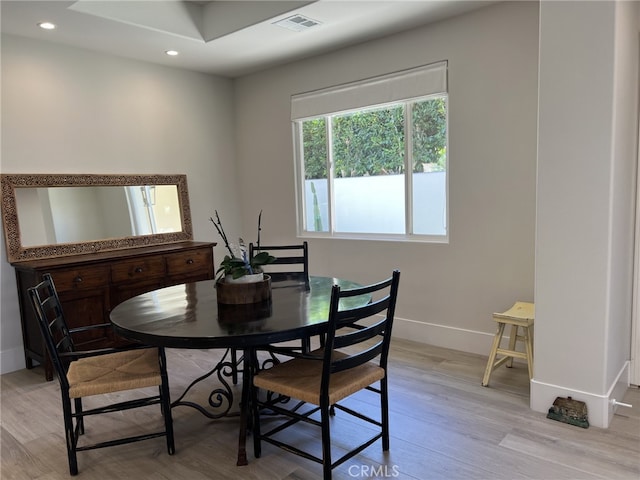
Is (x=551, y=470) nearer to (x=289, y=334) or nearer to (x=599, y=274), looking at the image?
(x=599, y=274)

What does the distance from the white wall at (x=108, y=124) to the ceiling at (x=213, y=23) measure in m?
0.21

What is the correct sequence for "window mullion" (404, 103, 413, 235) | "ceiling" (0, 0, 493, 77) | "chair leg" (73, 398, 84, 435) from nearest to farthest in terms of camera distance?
1. "chair leg" (73, 398, 84, 435)
2. "ceiling" (0, 0, 493, 77)
3. "window mullion" (404, 103, 413, 235)

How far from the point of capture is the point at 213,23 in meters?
3.72

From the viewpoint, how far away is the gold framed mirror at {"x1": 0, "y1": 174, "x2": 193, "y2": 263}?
3.59m

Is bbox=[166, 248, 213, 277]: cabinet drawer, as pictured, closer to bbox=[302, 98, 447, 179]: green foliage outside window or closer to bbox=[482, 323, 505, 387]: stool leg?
bbox=[302, 98, 447, 179]: green foliage outside window

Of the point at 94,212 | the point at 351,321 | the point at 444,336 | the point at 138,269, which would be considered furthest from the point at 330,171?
the point at 351,321

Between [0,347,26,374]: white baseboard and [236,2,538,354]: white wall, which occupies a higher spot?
[236,2,538,354]: white wall

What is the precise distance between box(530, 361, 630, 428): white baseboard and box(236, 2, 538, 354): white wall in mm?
827

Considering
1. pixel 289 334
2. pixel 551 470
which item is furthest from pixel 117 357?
pixel 551 470

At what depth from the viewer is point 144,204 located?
438 cm

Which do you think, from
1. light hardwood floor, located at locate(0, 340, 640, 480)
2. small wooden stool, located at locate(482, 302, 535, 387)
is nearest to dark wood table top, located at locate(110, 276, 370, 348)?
light hardwood floor, located at locate(0, 340, 640, 480)

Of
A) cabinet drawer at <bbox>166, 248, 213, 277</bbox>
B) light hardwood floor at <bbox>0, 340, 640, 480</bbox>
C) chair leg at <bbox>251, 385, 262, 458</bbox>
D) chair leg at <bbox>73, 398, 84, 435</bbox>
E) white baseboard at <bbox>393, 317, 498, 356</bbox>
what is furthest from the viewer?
cabinet drawer at <bbox>166, 248, 213, 277</bbox>

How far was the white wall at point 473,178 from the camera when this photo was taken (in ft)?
10.6

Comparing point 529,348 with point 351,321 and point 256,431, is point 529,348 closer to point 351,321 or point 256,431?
point 351,321
